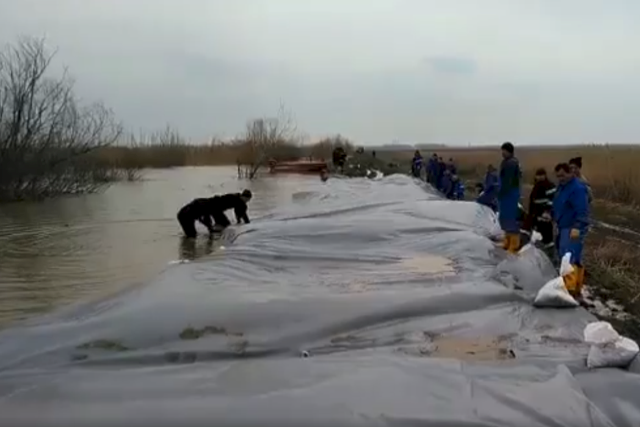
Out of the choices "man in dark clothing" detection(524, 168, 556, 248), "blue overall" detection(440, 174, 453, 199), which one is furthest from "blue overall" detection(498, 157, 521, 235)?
"blue overall" detection(440, 174, 453, 199)

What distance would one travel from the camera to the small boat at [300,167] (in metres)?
36.9

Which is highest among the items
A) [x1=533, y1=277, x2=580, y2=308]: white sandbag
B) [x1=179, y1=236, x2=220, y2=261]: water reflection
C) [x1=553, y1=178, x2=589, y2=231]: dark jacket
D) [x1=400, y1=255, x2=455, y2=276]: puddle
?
[x1=553, y1=178, x2=589, y2=231]: dark jacket

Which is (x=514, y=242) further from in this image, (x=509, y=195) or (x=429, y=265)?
(x=429, y=265)

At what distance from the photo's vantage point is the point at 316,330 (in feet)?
13.7

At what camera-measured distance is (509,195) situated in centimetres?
875

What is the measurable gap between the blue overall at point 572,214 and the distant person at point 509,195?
1436mm

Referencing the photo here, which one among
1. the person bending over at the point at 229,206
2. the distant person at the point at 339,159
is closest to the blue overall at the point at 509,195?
the person bending over at the point at 229,206

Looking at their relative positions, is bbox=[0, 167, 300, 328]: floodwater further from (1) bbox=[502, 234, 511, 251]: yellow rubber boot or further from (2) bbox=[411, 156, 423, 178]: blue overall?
(2) bbox=[411, 156, 423, 178]: blue overall

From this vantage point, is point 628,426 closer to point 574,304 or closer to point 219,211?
point 574,304

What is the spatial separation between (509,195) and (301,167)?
97.9 feet

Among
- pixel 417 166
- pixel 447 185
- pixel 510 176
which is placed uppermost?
pixel 510 176

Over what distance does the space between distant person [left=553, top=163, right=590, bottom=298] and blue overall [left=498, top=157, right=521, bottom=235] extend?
146 centimetres

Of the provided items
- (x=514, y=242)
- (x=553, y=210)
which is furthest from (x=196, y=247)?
(x=553, y=210)

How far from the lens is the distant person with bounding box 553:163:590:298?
6.64m
